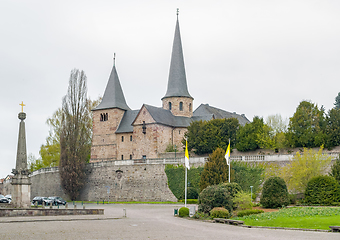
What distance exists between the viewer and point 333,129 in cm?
4353

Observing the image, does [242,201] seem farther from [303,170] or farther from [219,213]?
[303,170]

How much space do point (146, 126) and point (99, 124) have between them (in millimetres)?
9272

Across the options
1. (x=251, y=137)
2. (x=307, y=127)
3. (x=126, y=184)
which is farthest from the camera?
(x=251, y=137)

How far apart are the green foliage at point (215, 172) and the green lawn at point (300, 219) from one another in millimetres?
9963

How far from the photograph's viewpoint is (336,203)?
30.6 meters

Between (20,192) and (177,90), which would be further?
(177,90)

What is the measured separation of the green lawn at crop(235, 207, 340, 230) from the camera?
19375 mm

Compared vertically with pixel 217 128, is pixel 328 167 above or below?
below

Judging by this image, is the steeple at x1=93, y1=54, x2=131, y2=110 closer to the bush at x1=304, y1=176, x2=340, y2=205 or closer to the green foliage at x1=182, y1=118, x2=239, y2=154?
the green foliage at x1=182, y1=118, x2=239, y2=154

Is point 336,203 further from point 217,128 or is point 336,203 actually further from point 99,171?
point 99,171

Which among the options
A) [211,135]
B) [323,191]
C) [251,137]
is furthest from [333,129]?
[323,191]

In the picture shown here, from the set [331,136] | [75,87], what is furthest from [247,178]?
[75,87]

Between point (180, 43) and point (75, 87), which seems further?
point (180, 43)

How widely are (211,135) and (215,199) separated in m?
24.2
